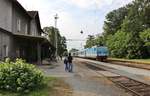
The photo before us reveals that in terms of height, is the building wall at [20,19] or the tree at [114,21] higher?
the tree at [114,21]

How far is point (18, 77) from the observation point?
17.4 meters

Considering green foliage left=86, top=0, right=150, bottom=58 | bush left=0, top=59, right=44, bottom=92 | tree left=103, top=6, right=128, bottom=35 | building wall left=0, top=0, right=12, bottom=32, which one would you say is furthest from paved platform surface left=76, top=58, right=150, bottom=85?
tree left=103, top=6, right=128, bottom=35

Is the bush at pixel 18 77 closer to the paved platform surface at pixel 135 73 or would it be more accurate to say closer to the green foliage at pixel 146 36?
the paved platform surface at pixel 135 73

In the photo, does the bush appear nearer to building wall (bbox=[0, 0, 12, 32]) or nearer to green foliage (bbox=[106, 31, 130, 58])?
building wall (bbox=[0, 0, 12, 32])

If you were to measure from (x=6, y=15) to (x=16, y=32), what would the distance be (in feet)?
15.1

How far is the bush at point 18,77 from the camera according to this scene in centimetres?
1708

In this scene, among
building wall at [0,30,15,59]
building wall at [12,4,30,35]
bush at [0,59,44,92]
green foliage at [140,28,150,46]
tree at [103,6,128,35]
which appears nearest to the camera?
bush at [0,59,44,92]

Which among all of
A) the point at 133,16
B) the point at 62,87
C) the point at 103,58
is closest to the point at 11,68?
the point at 62,87

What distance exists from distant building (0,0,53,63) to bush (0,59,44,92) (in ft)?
56.6

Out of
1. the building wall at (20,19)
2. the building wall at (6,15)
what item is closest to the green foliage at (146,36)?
the building wall at (20,19)

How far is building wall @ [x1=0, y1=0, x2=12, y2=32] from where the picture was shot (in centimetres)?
3664

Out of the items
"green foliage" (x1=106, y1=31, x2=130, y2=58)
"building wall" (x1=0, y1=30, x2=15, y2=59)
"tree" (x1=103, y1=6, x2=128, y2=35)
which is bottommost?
"building wall" (x1=0, y1=30, x2=15, y2=59)

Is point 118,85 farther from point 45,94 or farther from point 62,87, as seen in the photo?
point 45,94

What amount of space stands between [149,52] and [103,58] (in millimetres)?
15551
